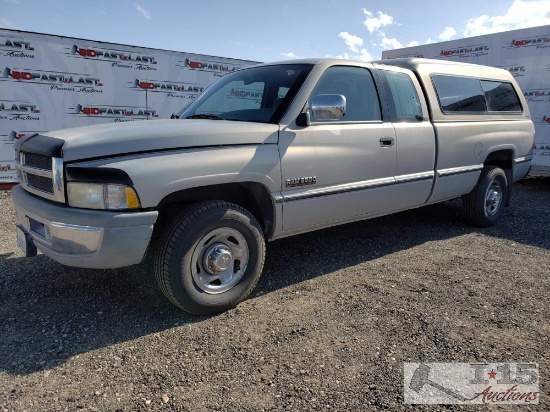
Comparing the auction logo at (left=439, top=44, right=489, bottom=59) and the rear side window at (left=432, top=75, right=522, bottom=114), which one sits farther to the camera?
the auction logo at (left=439, top=44, right=489, bottom=59)

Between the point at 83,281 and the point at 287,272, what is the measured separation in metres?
1.81

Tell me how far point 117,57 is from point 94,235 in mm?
7393

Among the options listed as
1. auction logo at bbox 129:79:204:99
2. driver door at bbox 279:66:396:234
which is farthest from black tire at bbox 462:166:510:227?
auction logo at bbox 129:79:204:99

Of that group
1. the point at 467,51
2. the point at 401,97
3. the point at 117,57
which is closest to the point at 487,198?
the point at 401,97

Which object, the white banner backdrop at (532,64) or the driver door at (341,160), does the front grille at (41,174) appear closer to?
the driver door at (341,160)

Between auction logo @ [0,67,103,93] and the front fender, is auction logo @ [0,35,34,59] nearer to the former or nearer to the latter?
auction logo @ [0,67,103,93]

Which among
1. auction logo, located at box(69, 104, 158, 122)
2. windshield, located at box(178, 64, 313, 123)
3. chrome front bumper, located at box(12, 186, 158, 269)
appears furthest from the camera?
auction logo, located at box(69, 104, 158, 122)

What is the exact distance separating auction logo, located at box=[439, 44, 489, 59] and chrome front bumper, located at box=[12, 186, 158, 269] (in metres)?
9.85

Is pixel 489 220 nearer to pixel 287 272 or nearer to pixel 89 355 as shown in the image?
pixel 287 272

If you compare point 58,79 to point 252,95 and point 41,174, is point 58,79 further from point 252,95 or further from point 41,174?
point 41,174

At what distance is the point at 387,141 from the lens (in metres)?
3.89

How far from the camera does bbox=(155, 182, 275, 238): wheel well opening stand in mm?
2928

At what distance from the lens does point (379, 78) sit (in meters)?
4.00

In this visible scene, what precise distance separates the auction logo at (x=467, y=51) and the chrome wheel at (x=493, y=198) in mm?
5708
